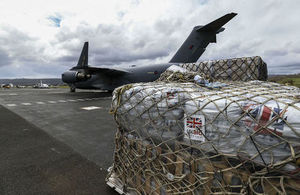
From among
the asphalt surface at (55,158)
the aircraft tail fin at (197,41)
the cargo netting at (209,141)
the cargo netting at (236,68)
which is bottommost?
the asphalt surface at (55,158)

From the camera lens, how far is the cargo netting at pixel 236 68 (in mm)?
3924

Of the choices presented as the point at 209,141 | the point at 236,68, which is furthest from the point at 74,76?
the point at 209,141

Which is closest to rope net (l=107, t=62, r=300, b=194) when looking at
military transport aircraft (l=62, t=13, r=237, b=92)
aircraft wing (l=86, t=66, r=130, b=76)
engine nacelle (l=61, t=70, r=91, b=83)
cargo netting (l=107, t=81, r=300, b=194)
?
cargo netting (l=107, t=81, r=300, b=194)

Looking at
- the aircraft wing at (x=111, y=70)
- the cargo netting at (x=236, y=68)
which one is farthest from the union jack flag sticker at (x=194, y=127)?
the aircraft wing at (x=111, y=70)

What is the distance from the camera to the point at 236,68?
4.09 meters

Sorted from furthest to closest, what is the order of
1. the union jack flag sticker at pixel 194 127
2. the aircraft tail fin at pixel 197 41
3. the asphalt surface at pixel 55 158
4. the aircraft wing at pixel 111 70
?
the aircraft wing at pixel 111 70 < the aircraft tail fin at pixel 197 41 < the asphalt surface at pixel 55 158 < the union jack flag sticker at pixel 194 127

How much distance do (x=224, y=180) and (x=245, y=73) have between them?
3517mm

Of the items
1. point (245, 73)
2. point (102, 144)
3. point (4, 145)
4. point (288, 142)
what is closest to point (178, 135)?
point (288, 142)

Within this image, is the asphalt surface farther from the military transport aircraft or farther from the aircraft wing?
the aircraft wing

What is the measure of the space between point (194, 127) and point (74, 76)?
19685 mm

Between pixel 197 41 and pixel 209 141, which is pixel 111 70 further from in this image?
pixel 209 141

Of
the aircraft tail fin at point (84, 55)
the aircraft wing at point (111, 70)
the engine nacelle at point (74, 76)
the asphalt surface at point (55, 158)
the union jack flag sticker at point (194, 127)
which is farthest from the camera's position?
the aircraft tail fin at point (84, 55)

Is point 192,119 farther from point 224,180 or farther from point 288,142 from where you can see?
point 288,142

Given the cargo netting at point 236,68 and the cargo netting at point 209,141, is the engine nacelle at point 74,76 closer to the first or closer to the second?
the cargo netting at point 236,68
